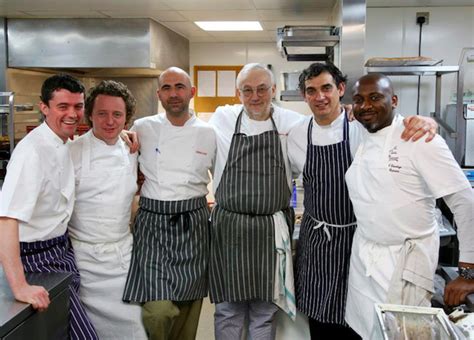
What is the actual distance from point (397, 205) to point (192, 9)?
2.52 metres

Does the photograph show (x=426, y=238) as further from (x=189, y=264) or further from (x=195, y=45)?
(x=195, y=45)

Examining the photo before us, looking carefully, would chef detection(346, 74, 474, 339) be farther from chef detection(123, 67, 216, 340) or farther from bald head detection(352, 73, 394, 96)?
chef detection(123, 67, 216, 340)

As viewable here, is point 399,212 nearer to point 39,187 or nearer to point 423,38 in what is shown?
point 39,187

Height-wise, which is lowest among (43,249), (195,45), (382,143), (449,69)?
(43,249)

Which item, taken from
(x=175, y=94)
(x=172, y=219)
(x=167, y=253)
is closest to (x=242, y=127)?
(x=175, y=94)

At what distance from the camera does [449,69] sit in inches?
131

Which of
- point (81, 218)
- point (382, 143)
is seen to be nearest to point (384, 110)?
point (382, 143)

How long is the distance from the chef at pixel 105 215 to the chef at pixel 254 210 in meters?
0.39

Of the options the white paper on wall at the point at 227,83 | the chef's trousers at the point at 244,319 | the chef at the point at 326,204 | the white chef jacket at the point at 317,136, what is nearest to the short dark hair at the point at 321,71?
the chef at the point at 326,204

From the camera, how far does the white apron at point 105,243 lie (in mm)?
1889

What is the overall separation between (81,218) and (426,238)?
4.24 feet

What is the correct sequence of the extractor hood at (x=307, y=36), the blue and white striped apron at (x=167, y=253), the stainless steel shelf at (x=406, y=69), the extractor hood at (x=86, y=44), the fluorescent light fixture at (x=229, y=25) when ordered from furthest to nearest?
the fluorescent light fixture at (x=229, y=25)
the extractor hood at (x=86, y=44)
the stainless steel shelf at (x=406, y=69)
the extractor hood at (x=307, y=36)
the blue and white striped apron at (x=167, y=253)

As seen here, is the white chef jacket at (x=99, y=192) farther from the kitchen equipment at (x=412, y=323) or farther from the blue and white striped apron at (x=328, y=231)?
the kitchen equipment at (x=412, y=323)

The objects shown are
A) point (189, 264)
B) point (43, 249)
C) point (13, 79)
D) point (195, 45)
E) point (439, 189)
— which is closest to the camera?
point (439, 189)
